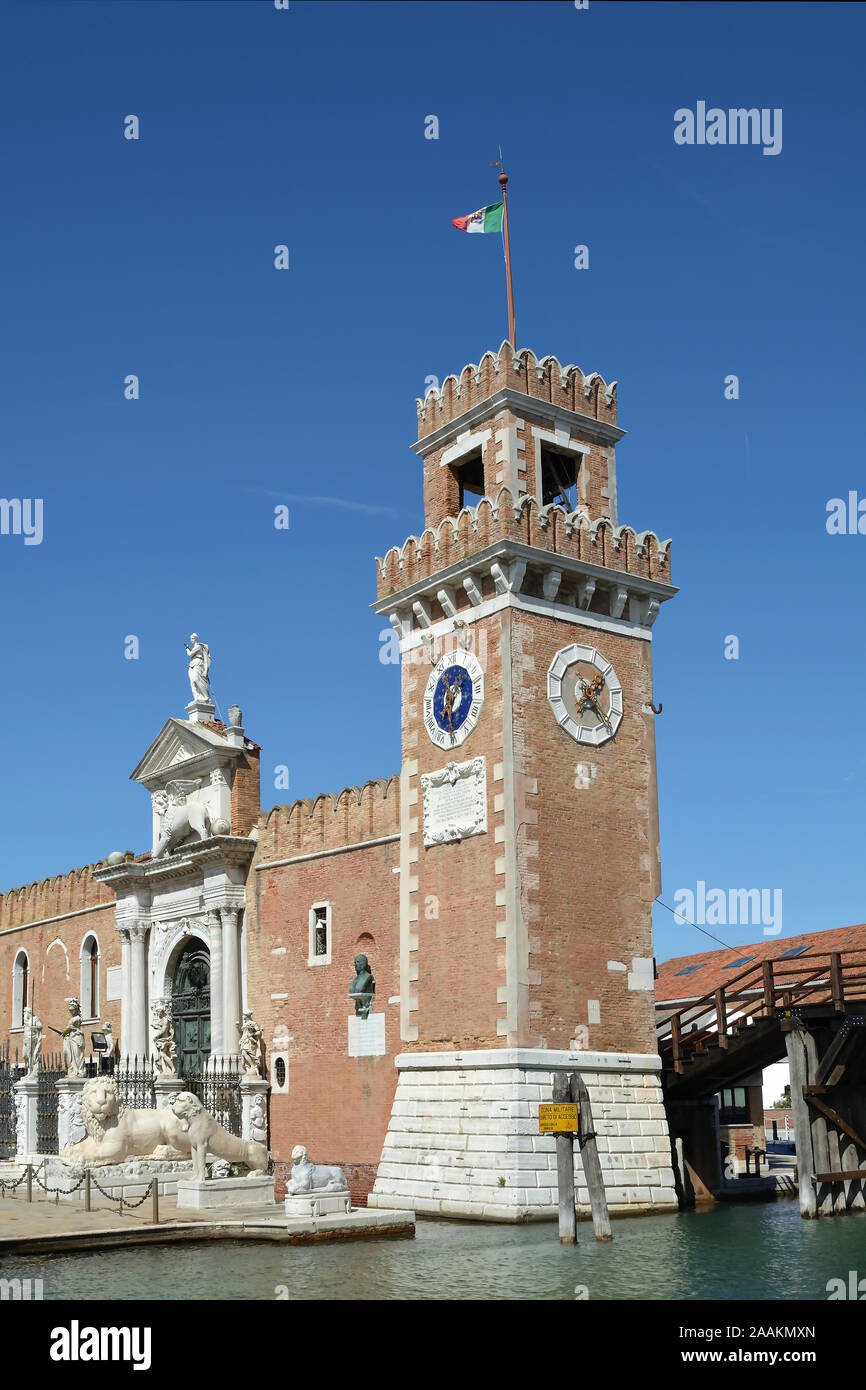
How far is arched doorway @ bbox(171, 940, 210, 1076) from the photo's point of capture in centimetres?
3491

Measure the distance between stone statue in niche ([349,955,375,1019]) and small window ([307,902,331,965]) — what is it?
1.63 metres

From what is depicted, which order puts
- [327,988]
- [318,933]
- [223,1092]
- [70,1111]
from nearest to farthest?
[327,988] < [318,933] < [223,1092] < [70,1111]

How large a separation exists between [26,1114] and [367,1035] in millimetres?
10912

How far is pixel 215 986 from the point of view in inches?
1335

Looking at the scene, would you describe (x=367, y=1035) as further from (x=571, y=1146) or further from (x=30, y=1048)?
(x=30, y=1048)

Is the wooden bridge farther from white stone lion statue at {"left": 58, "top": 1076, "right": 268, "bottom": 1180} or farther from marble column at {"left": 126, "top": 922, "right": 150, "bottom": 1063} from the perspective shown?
marble column at {"left": 126, "top": 922, "right": 150, "bottom": 1063}

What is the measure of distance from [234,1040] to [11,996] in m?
16.8

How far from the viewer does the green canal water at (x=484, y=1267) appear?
16844 millimetres

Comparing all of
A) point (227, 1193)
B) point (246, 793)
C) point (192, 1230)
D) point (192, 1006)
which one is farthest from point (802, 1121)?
point (192, 1006)

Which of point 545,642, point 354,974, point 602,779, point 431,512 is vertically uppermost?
point 431,512

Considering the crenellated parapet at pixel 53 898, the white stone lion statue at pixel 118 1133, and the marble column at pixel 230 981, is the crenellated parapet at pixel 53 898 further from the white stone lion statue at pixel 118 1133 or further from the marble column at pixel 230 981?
the white stone lion statue at pixel 118 1133

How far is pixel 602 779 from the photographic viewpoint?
89.0ft
